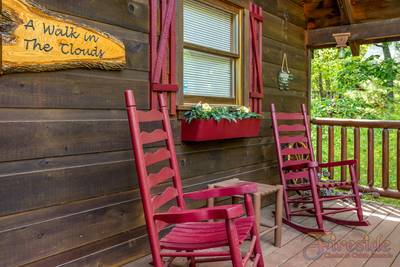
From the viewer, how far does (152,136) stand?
78.0 inches

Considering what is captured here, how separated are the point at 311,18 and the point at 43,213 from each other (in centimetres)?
366

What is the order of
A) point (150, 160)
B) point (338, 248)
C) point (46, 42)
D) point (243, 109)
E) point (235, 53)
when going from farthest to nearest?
point (235, 53), point (243, 109), point (338, 248), point (150, 160), point (46, 42)

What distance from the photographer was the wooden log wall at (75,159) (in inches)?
65.4

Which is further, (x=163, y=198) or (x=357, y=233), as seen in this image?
(x=357, y=233)

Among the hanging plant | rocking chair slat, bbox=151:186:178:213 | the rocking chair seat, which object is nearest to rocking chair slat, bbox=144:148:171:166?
rocking chair slat, bbox=151:186:178:213

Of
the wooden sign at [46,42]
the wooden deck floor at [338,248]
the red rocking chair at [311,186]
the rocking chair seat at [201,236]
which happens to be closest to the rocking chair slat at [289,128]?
the red rocking chair at [311,186]

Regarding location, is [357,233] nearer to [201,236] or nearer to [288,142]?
[288,142]

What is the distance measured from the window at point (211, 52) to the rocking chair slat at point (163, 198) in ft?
2.69

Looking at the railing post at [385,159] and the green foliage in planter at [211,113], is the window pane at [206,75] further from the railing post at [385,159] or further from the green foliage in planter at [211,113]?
the railing post at [385,159]

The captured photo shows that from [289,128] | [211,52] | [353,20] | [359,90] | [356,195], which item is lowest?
[356,195]

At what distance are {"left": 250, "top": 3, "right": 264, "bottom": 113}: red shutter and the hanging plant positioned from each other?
1.49 feet

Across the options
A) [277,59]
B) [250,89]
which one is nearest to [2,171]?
[250,89]

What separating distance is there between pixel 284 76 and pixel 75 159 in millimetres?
2496

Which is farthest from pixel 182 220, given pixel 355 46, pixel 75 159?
pixel 355 46
